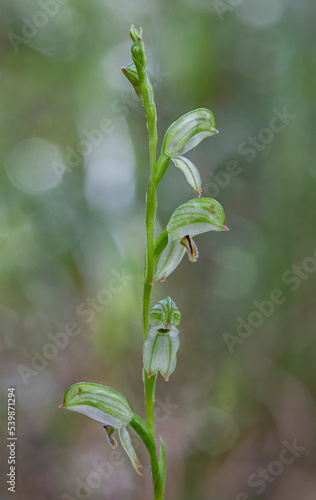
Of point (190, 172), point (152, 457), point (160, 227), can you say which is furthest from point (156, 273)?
point (160, 227)

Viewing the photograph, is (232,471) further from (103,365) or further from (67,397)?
(67,397)

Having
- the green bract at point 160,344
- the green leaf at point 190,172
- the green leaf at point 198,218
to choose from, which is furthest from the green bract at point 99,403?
the green leaf at point 190,172

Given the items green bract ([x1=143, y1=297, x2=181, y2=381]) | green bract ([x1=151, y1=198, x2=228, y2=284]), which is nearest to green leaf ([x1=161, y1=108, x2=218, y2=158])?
green bract ([x1=151, y1=198, x2=228, y2=284])

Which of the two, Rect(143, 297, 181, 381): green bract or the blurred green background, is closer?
Rect(143, 297, 181, 381): green bract

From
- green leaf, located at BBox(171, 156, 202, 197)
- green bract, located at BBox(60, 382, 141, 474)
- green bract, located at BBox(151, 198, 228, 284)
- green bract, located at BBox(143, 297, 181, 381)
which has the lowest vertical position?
green bract, located at BBox(60, 382, 141, 474)

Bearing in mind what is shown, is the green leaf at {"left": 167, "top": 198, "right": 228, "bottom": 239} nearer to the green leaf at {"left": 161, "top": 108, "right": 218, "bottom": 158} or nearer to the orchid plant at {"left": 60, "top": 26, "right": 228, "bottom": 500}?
the orchid plant at {"left": 60, "top": 26, "right": 228, "bottom": 500}

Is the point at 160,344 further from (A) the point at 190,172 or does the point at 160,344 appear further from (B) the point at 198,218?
(A) the point at 190,172

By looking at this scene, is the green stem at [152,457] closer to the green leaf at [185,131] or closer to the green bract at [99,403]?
the green bract at [99,403]
